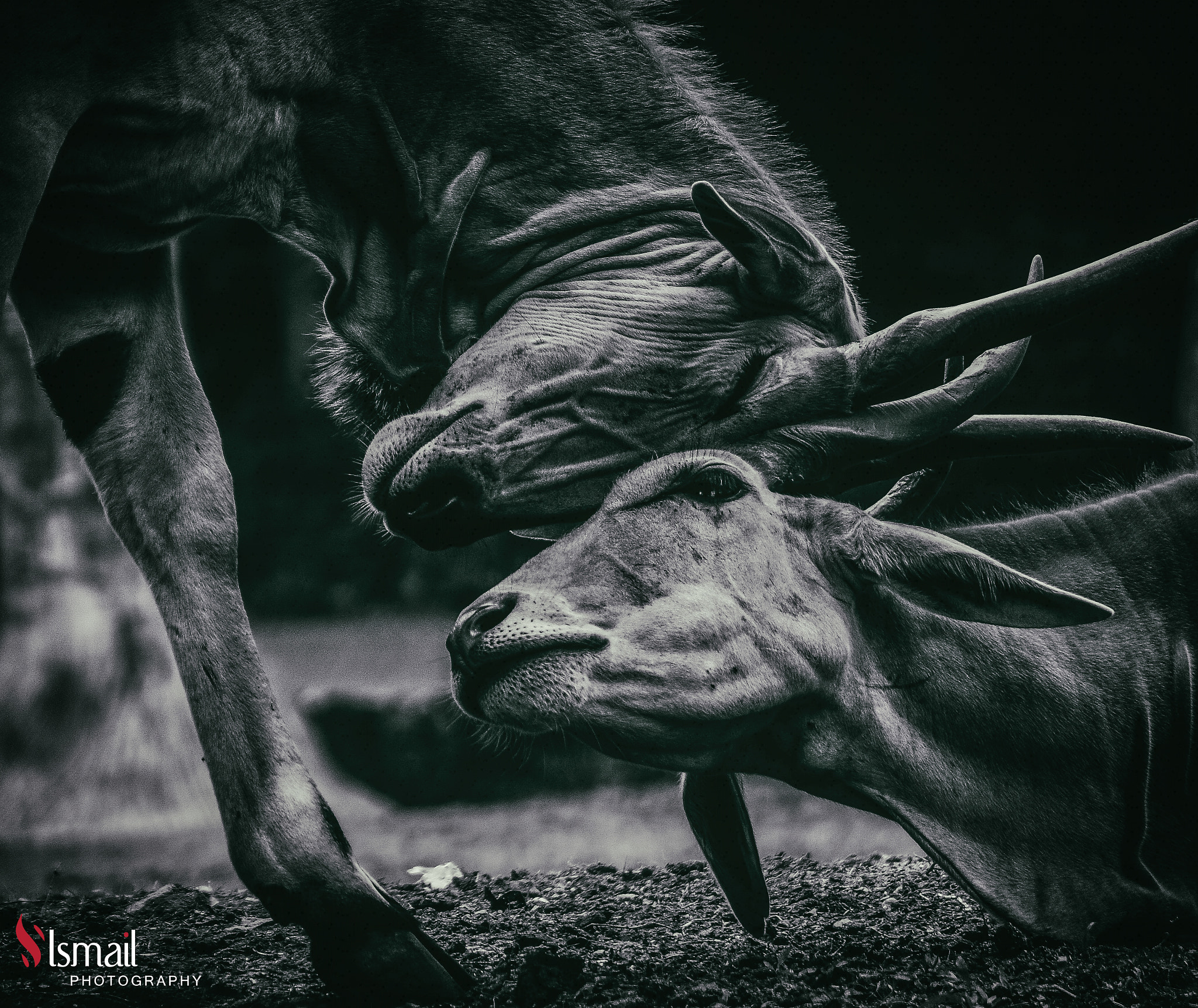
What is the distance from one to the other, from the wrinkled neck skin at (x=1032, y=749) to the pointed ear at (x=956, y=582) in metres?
0.13

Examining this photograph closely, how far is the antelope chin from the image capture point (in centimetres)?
233

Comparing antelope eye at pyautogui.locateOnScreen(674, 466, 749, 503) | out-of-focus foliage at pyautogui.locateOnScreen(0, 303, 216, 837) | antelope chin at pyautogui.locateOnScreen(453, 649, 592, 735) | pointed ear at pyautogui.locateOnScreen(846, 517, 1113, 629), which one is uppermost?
antelope eye at pyautogui.locateOnScreen(674, 466, 749, 503)

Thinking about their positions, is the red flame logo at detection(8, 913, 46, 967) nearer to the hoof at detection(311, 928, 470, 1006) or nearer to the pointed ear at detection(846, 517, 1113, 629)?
the hoof at detection(311, 928, 470, 1006)

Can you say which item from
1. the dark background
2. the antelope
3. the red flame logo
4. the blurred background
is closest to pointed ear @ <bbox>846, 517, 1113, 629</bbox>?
the antelope

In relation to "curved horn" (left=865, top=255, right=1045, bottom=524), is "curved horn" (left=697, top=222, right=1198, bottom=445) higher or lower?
higher

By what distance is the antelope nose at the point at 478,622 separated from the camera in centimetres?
238

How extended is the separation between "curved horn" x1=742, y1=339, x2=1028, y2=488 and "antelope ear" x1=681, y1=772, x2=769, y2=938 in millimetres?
793

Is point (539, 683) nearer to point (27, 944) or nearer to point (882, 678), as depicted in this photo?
point (882, 678)

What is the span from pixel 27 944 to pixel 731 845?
1810 mm

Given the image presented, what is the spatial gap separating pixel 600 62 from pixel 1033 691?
2.00 metres

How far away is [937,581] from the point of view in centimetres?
248

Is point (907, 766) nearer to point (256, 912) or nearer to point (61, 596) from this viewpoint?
point (256, 912)

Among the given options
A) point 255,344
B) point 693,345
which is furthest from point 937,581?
point 255,344

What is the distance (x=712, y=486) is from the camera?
2607 mm
